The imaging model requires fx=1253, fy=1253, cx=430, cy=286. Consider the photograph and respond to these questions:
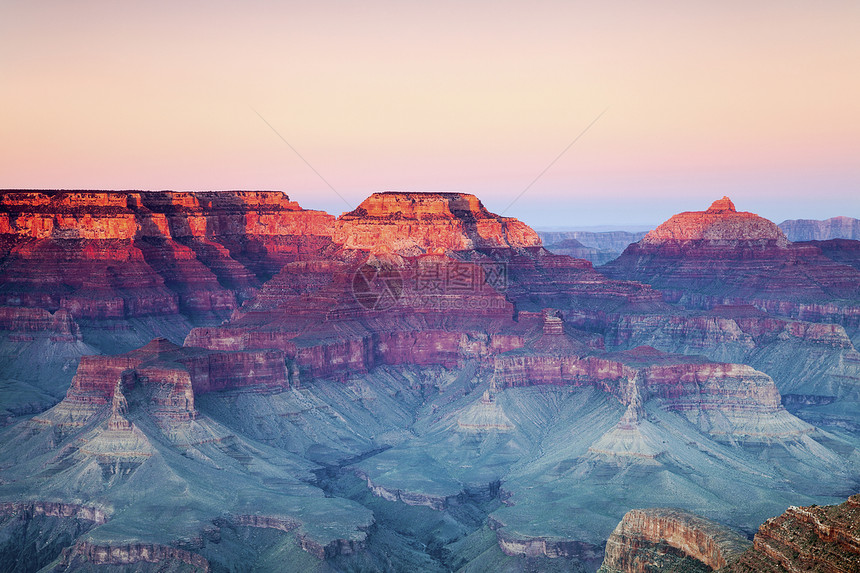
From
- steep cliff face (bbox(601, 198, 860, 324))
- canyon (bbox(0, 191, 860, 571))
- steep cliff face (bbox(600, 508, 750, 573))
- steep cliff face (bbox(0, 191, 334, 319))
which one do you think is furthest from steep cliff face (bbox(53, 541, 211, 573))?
steep cliff face (bbox(601, 198, 860, 324))

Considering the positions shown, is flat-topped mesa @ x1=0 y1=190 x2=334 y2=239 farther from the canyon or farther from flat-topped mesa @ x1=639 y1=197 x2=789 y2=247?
flat-topped mesa @ x1=639 y1=197 x2=789 y2=247

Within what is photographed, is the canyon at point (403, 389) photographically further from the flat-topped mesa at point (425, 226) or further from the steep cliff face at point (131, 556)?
the flat-topped mesa at point (425, 226)

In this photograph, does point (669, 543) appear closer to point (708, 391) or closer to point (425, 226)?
point (708, 391)

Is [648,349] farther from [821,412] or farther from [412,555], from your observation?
[412,555]

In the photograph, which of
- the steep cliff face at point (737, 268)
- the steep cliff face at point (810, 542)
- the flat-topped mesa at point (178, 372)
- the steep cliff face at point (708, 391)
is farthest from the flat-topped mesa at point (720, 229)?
the steep cliff face at point (810, 542)

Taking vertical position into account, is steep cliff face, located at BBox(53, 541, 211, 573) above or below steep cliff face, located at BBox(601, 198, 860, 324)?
below
